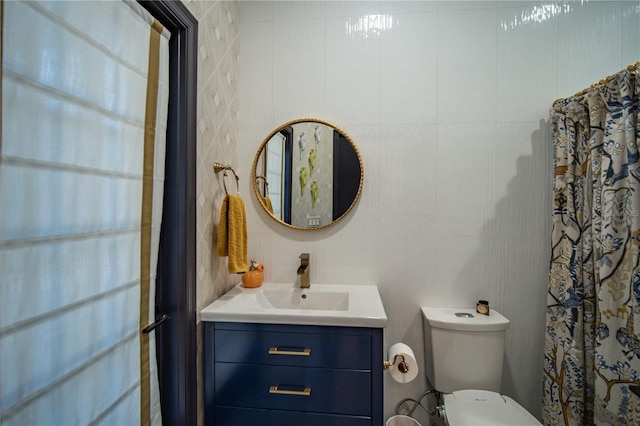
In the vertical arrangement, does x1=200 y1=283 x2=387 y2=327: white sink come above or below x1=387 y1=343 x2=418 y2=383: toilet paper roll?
above

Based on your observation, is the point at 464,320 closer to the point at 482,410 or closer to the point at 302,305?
the point at 482,410

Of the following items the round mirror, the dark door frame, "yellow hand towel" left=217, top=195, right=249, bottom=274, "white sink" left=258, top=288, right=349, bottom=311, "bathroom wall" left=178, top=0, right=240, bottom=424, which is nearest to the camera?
the dark door frame

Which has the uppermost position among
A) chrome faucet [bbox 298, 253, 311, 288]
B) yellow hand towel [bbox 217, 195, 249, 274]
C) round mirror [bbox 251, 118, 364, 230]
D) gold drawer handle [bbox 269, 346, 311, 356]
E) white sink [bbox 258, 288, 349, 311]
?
round mirror [bbox 251, 118, 364, 230]

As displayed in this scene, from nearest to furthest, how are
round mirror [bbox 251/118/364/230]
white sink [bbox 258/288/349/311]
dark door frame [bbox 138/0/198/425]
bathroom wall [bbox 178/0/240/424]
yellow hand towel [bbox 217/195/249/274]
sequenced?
dark door frame [bbox 138/0/198/425], bathroom wall [bbox 178/0/240/424], yellow hand towel [bbox 217/195/249/274], white sink [bbox 258/288/349/311], round mirror [bbox 251/118/364/230]

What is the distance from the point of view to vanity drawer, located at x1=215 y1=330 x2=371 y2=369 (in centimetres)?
116

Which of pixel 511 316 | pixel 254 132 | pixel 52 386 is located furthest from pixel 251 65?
pixel 511 316

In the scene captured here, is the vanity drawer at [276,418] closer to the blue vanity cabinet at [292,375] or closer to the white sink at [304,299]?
the blue vanity cabinet at [292,375]

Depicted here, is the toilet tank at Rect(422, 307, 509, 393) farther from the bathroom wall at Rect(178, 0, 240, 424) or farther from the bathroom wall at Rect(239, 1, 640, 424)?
the bathroom wall at Rect(178, 0, 240, 424)

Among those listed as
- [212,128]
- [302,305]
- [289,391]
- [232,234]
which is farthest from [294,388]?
[212,128]

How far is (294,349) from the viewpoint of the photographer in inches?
46.8

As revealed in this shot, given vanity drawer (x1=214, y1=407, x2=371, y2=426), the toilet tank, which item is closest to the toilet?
the toilet tank

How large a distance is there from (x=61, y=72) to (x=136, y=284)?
1.99 ft

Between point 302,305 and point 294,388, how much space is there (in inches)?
16.1

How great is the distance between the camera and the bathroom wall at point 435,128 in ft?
5.02
